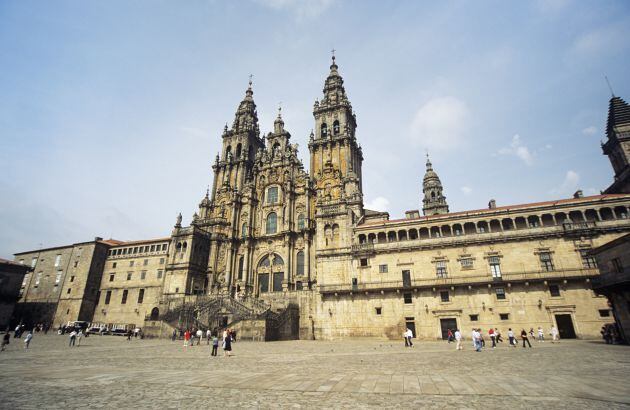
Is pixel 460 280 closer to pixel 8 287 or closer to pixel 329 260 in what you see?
pixel 329 260

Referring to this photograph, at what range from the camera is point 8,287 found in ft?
156

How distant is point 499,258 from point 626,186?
1828 cm

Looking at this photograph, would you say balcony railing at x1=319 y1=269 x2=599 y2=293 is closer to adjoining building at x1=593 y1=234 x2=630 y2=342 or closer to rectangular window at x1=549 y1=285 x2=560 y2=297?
rectangular window at x1=549 y1=285 x2=560 y2=297

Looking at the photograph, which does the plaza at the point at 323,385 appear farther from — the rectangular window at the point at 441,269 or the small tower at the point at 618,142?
the small tower at the point at 618,142

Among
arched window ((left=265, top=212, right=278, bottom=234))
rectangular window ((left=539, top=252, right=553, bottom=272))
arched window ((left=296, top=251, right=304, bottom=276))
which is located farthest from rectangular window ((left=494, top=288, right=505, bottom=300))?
arched window ((left=265, top=212, right=278, bottom=234))

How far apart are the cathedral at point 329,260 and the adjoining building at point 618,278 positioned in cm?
646

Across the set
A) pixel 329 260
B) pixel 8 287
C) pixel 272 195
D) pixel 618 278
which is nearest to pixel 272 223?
pixel 272 195

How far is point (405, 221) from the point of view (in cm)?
3744

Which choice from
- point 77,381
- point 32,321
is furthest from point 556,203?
point 32,321

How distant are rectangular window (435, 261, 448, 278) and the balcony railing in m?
0.65

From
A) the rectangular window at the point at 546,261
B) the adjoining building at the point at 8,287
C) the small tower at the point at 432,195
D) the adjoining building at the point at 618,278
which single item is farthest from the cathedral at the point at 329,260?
the small tower at the point at 432,195

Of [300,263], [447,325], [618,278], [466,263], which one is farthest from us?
[300,263]

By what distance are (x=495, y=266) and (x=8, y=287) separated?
66.7m

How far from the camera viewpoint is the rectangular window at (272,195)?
5216 centimetres
